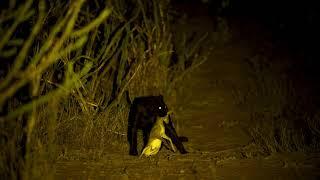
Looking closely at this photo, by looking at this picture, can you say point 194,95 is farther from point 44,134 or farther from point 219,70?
point 44,134

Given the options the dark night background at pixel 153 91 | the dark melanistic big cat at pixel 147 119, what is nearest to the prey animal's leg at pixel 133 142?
the dark melanistic big cat at pixel 147 119

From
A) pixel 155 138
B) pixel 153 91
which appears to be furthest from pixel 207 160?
pixel 153 91

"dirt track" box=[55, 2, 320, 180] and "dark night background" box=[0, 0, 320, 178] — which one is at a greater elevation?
"dark night background" box=[0, 0, 320, 178]

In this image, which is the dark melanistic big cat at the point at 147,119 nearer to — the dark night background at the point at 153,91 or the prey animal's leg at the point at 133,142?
the prey animal's leg at the point at 133,142

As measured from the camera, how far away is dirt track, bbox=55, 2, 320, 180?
209 inches

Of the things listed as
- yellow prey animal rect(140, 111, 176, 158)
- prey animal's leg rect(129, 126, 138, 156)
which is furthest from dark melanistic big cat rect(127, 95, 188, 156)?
yellow prey animal rect(140, 111, 176, 158)

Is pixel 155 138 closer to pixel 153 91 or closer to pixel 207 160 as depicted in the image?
pixel 207 160

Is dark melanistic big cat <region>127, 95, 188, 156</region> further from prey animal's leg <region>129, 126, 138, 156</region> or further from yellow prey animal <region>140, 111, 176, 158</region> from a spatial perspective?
yellow prey animal <region>140, 111, 176, 158</region>

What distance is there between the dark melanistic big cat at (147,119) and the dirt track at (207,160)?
0.52ft

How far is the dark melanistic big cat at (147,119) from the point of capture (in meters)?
6.41

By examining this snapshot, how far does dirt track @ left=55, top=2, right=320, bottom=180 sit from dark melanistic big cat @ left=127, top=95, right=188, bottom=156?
16 cm

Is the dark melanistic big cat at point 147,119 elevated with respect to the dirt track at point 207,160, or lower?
elevated

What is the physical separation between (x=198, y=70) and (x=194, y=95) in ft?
4.98

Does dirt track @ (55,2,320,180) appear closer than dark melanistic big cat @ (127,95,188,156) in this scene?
Yes
